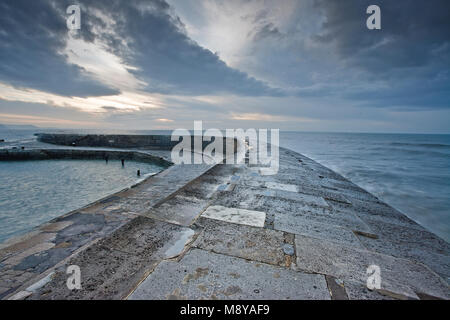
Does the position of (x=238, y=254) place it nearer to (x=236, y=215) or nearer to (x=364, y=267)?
(x=236, y=215)

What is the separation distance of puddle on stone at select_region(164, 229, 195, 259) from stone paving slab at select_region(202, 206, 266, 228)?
25.9 inches

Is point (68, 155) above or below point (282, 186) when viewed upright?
above

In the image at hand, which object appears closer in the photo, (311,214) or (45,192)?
(311,214)

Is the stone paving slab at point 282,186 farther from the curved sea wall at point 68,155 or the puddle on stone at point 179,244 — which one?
the curved sea wall at point 68,155

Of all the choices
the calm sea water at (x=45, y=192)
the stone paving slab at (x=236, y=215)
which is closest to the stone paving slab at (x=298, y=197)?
the stone paving slab at (x=236, y=215)

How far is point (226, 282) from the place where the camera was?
207 centimetres

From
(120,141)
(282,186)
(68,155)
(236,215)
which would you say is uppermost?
(120,141)

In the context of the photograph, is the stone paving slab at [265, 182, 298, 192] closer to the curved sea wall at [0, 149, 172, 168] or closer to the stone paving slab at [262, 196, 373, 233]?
the stone paving slab at [262, 196, 373, 233]

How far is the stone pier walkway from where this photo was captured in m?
1.99

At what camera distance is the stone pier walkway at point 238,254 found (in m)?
1.99

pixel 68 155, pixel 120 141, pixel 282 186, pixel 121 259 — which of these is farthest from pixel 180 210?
pixel 120 141

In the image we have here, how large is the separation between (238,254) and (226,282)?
1.89 feet
